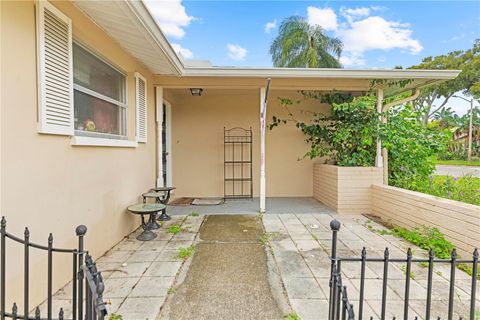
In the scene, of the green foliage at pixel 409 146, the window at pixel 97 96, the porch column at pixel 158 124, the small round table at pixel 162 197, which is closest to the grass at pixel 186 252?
the small round table at pixel 162 197

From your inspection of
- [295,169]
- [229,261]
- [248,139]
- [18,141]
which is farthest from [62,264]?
[295,169]

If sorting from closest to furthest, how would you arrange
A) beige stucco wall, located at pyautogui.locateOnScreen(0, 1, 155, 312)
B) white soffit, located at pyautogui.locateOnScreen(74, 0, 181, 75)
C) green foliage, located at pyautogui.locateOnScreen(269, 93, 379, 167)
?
beige stucco wall, located at pyautogui.locateOnScreen(0, 1, 155, 312) → white soffit, located at pyautogui.locateOnScreen(74, 0, 181, 75) → green foliage, located at pyautogui.locateOnScreen(269, 93, 379, 167)

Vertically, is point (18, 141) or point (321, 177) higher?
point (18, 141)

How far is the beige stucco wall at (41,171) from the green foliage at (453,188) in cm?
477

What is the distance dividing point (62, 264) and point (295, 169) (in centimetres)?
533

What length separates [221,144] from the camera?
663 centimetres

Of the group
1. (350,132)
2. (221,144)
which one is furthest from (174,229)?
(350,132)

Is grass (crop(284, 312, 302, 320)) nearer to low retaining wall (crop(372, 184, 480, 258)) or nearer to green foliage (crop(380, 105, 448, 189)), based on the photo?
low retaining wall (crop(372, 184, 480, 258))

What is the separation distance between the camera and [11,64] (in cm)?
176

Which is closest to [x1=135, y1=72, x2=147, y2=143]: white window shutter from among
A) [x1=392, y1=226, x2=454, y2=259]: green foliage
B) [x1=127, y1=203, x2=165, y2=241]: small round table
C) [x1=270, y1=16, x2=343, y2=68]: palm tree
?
[x1=127, y1=203, x2=165, y2=241]: small round table

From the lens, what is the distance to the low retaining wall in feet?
9.18

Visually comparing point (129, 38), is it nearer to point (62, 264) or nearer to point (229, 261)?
point (62, 264)

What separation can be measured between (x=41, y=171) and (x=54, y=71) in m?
0.86

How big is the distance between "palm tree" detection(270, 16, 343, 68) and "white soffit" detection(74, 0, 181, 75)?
35.1 feet
